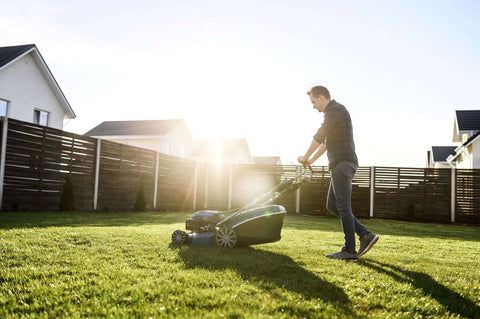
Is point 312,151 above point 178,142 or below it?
below

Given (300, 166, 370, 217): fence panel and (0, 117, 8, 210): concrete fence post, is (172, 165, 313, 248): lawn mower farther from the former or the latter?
(300, 166, 370, 217): fence panel

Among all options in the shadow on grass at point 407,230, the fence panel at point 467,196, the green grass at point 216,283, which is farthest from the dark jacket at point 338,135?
the fence panel at point 467,196

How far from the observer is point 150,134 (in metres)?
29.3

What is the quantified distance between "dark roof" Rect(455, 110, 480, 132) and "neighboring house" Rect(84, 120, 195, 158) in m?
18.9

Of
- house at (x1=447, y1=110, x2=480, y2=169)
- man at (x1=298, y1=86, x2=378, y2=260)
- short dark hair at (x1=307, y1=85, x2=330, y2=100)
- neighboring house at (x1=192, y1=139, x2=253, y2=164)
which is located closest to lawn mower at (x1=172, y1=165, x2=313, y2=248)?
man at (x1=298, y1=86, x2=378, y2=260)

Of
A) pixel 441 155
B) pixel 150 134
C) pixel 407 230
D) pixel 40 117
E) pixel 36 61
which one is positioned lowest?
pixel 407 230

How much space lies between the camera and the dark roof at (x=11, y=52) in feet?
52.2

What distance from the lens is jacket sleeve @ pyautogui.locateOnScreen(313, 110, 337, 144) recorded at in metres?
4.58

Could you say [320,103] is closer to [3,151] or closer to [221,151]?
[3,151]

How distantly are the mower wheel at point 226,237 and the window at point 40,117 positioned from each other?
15957 millimetres

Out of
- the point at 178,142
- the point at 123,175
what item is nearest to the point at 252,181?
the point at 123,175

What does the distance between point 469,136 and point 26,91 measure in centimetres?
2206

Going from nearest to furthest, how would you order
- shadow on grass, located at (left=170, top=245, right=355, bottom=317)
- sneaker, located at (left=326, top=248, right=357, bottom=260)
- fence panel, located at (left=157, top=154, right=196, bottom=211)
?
shadow on grass, located at (left=170, top=245, right=355, bottom=317), sneaker, located at (left=326, top=248, right=357, bottom=260), fence panel, located at (left=157, top=154, right=196, bottom=211)

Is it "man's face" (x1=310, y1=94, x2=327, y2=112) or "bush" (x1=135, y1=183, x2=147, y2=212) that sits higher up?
"man's face" (x1=310, y1=94, x2=327, y2=112)
